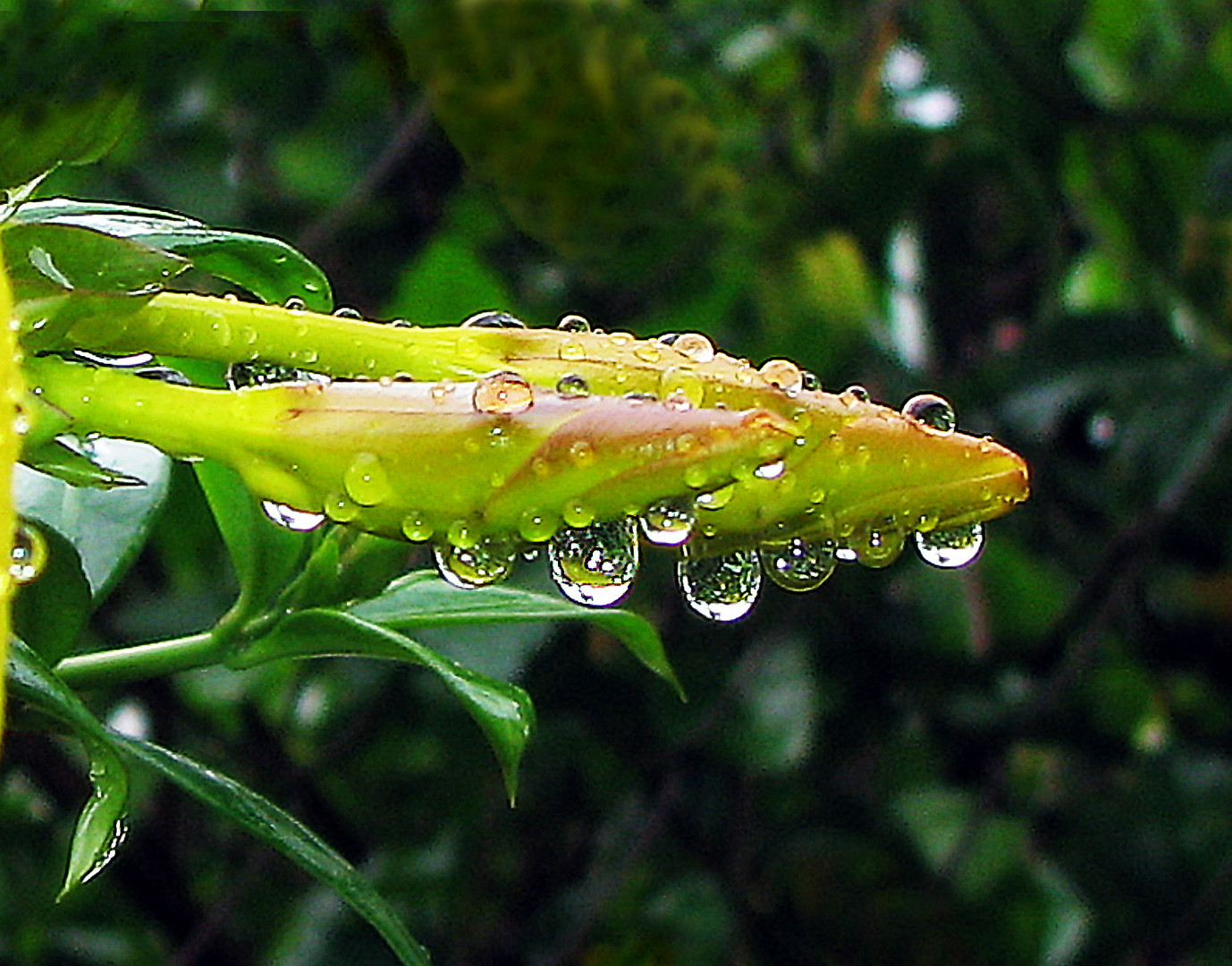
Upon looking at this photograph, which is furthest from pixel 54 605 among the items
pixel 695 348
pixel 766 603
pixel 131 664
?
pixel 766 603

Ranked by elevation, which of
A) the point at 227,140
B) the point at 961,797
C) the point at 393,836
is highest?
the point at 227,140

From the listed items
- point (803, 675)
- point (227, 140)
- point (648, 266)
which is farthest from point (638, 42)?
point (803, 675)

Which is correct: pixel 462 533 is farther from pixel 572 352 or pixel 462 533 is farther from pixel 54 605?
pixel 54 605

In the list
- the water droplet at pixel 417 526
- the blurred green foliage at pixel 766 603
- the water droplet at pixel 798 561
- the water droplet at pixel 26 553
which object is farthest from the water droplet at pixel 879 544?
the blurred green foliage at pixel 766 603

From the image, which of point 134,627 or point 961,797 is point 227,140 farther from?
point 961,797

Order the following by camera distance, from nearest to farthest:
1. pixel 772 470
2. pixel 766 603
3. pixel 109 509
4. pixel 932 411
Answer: pixel 772 470
pixel 932 411
pixel 109 509
pixel 766 603

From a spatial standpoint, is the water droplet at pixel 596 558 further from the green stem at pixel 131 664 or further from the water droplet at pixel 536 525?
the green stem at pixel 131 664
